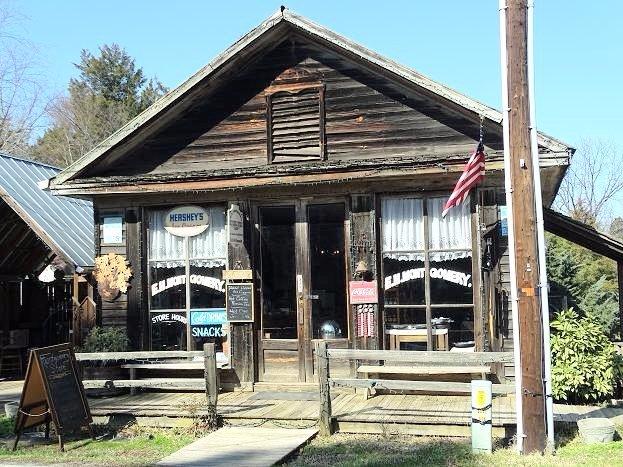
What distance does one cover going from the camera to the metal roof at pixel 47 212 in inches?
523

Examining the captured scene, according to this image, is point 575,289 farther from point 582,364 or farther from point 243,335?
point 243,335

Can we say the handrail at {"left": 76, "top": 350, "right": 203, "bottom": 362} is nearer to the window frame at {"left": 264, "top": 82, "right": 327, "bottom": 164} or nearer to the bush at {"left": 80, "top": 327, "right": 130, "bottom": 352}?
the bush at {"left": 80, "top": 327, "right": 130, "bottom": 352}

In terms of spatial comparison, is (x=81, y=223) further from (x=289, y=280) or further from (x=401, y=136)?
(x=401, y=136)

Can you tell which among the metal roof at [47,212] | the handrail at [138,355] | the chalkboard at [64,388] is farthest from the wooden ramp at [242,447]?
the metal roof at [47,212]

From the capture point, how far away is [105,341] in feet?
36.9

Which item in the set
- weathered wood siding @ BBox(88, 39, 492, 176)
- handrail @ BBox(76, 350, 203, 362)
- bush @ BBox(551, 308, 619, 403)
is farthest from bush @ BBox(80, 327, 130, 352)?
bush @ BBox(551, 308, 619, 403)

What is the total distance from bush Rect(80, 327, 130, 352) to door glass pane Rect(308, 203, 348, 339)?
9.98 ft

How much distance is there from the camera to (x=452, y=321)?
10.6m

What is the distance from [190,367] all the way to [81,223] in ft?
20.1

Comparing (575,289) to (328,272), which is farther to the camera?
(575,289)

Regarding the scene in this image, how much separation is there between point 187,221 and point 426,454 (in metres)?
5.74

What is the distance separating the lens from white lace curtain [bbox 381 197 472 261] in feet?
34.8

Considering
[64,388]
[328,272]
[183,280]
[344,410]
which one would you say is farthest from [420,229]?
[64,388]

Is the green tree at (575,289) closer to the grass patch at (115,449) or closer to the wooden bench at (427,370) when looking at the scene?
the wooden bench at (427,370)
